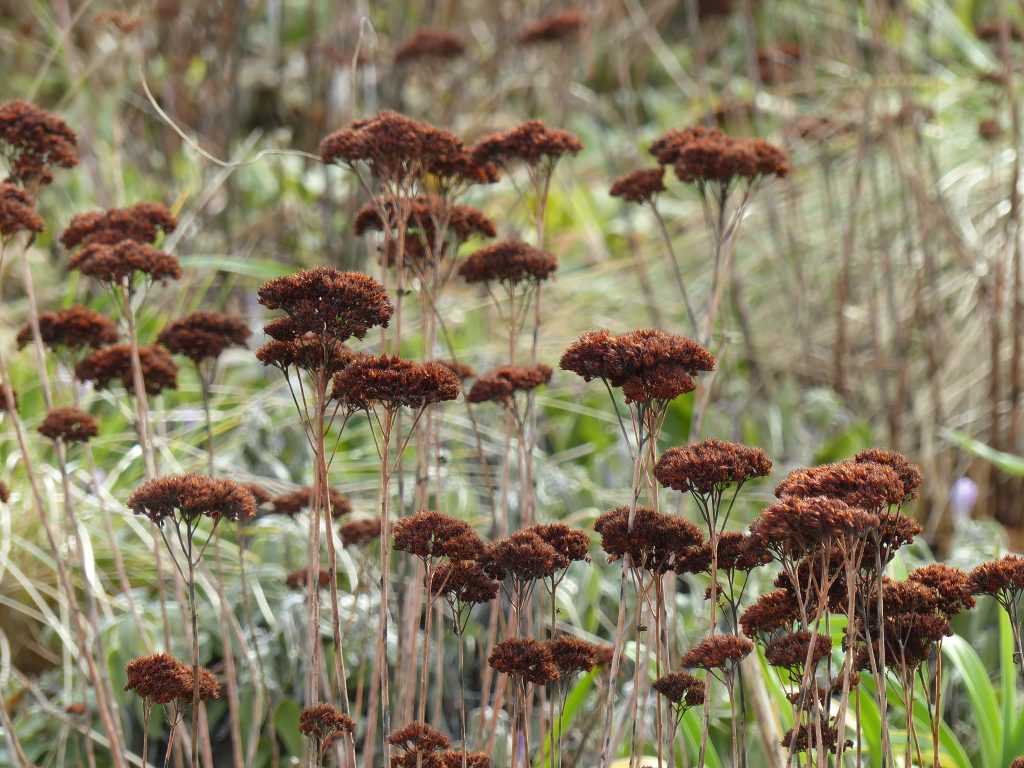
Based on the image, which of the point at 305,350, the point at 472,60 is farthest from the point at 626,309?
the point at 305,350

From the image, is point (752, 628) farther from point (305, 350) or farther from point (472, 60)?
point (472, 60)

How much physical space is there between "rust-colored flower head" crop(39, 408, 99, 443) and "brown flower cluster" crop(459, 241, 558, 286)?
701mm

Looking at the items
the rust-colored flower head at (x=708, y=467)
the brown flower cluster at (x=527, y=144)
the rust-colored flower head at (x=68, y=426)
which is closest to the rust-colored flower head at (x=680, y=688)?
the rust-colored flower head at (x=708, y=467)

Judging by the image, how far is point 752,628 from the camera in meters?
1.62

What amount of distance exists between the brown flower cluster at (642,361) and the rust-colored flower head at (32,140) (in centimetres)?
111

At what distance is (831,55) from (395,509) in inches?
166

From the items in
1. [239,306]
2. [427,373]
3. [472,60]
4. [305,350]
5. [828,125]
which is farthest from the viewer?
[472,60]

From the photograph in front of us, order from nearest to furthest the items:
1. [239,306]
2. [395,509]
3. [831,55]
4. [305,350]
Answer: [305,350] < [395,509] < [239,306] < [831,55]

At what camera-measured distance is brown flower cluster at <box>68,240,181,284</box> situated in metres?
2.05

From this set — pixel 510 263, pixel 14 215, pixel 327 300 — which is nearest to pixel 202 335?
pixel 14 215

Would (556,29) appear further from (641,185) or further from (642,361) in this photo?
(642,361)

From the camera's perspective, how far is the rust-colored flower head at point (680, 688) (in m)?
1.62

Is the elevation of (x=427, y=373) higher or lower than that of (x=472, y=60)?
lower

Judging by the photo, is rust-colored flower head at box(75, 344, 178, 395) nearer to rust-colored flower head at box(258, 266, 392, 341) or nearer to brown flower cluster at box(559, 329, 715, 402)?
rust-colored flower head at box(258, 266, 392, 341)
